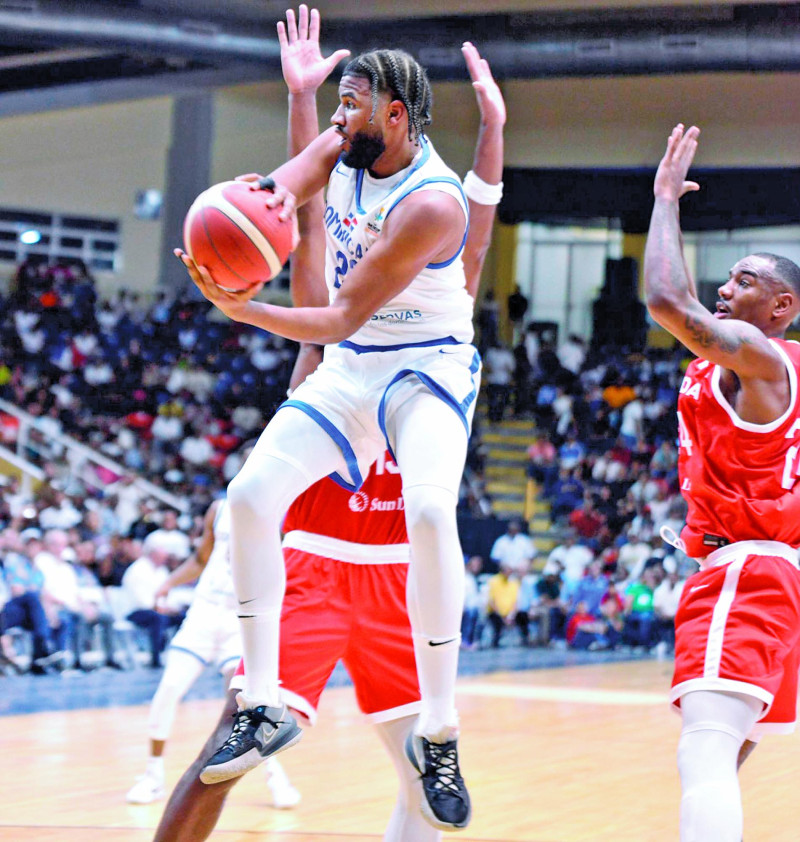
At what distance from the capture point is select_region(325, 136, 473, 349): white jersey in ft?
11.8

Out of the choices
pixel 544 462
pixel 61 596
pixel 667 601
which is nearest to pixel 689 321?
pixel 61 596

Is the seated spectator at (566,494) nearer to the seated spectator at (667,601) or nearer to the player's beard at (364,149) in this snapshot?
the seated spectator at (667,601)

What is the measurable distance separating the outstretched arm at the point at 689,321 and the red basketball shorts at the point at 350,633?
1140 mm

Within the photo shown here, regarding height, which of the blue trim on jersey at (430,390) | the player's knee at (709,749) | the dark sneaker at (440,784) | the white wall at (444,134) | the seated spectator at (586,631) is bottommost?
the seated spectator at (586,631)

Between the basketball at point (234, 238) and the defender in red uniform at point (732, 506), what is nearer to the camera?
the basketball at point (234, 238)

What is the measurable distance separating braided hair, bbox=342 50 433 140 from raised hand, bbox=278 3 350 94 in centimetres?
42

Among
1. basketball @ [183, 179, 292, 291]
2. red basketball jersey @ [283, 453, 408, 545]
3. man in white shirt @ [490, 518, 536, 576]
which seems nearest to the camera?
basketball @ [183, 179, 292, 291]

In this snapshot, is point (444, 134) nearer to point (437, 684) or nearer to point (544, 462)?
point (544, 462)

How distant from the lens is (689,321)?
3.54 metres

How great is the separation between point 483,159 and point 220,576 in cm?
334

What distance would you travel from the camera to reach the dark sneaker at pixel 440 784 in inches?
130

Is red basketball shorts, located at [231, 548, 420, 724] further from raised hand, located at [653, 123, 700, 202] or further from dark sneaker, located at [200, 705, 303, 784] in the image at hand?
raised hand, located at [653, 123, 700, 202]

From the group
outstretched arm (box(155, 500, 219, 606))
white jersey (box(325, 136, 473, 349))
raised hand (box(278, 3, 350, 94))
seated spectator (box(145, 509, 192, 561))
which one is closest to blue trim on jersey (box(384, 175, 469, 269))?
white jersey (box(325, 136, 473, 349))

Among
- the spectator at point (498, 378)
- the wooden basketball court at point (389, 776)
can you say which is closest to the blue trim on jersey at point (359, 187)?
the wooden basketball court at point (389, 776)
